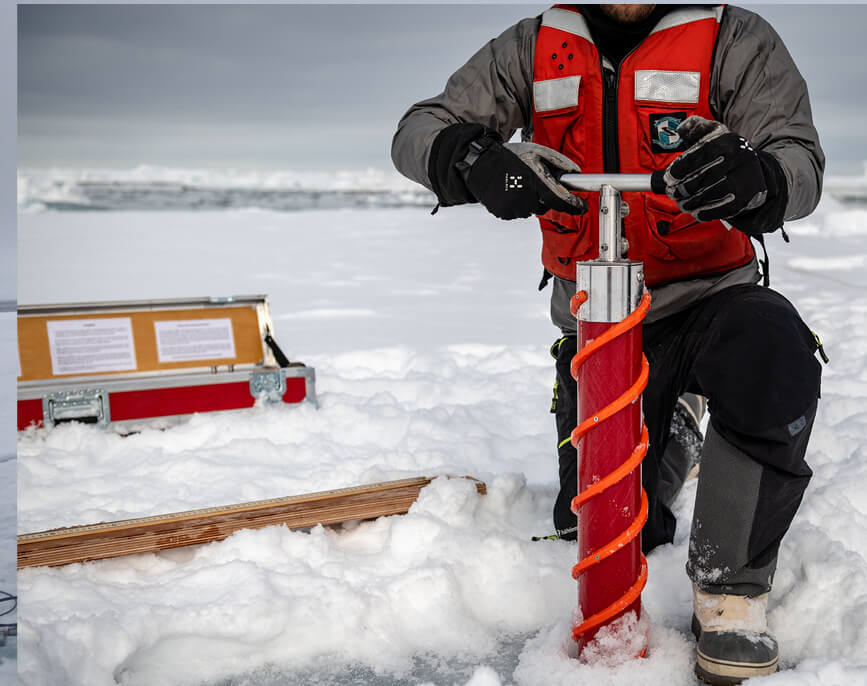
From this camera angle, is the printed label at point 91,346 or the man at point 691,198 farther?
the printed label at point 91,346

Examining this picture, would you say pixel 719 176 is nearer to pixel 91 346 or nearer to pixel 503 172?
pixel 503 172

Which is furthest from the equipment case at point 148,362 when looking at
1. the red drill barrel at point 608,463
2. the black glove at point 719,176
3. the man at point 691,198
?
the black glove at point 719,176

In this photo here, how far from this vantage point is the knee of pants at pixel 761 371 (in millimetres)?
1181

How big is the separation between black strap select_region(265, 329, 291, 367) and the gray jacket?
53.1 inches

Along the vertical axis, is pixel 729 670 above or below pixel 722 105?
below

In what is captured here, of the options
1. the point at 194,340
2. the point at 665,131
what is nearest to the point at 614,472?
the point at 665,131

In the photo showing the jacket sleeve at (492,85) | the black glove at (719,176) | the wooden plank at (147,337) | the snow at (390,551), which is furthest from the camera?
the wooden plank at (147,337)

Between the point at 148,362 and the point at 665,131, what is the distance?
2028 millimetres

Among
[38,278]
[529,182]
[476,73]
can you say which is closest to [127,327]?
[476,73]

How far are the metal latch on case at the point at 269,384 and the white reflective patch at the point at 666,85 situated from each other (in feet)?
5.45

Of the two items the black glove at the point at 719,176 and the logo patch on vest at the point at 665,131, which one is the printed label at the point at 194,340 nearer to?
the logo patch on vest at the point at 665,131

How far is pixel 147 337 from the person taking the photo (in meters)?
2.87

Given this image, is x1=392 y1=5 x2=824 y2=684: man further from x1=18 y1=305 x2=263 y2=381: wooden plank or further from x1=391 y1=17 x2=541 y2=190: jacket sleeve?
x1=18 y1=305 x2=263 y2=381: wooden plank

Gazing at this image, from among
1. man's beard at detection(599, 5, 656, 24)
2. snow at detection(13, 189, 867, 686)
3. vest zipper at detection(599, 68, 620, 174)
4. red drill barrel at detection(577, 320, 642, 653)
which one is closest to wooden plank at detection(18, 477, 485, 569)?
snow at detection(13, 189, 867, 686)
